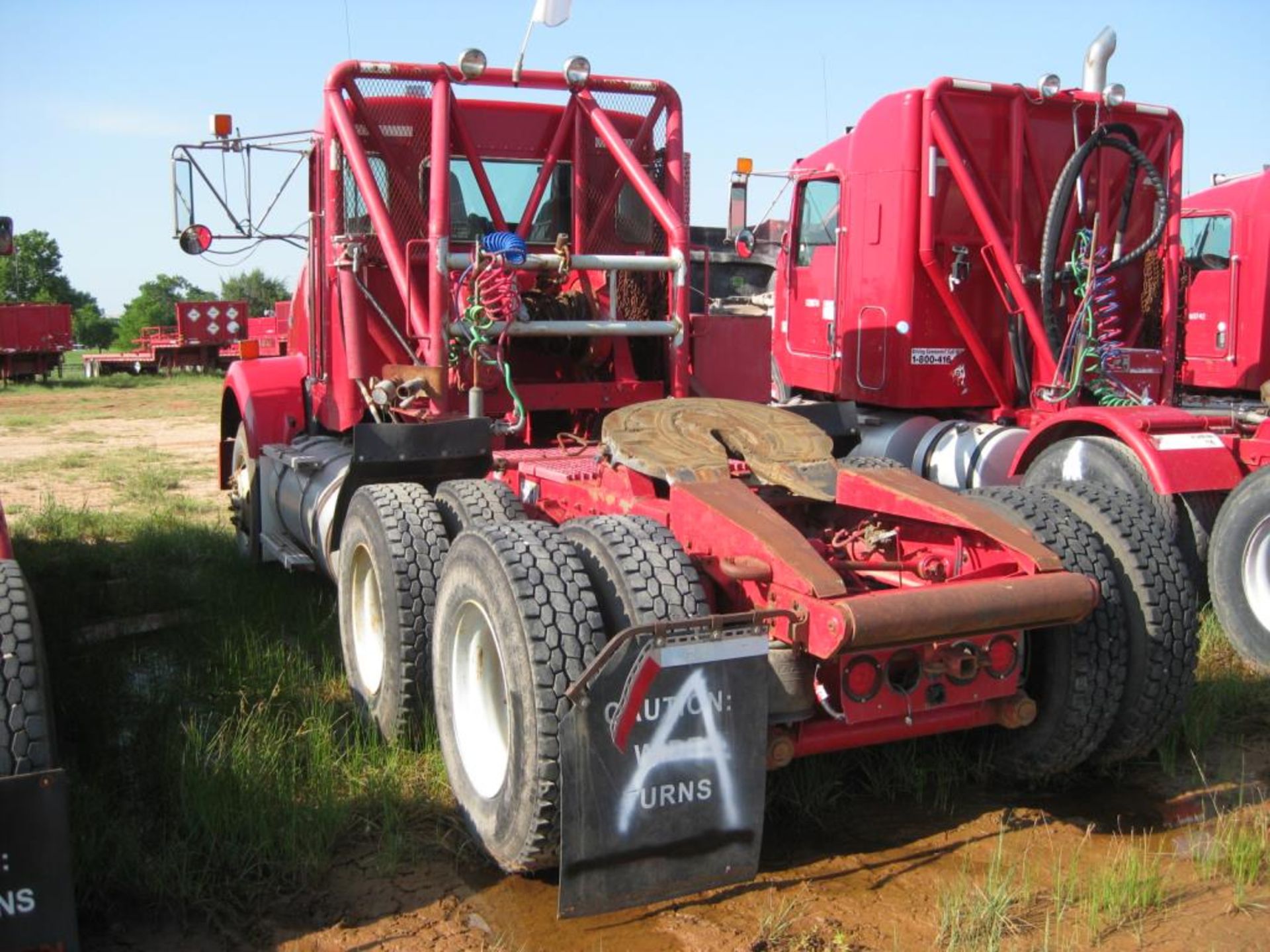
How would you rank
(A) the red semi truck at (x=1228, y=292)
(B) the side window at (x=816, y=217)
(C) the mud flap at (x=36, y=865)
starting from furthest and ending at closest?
(A) the red semi truck at (x=1228, y=292) < (B) the side window at (x=816, y=217) < (C) the mud flap at (x=36, y=865)

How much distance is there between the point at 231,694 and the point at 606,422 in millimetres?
1883

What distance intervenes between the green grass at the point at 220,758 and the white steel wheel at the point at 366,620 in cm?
17

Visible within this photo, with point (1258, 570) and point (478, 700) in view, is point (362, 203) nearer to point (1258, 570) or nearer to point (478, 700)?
point (478, 700)

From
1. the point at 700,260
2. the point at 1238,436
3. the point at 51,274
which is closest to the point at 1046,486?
the point at 1238,436

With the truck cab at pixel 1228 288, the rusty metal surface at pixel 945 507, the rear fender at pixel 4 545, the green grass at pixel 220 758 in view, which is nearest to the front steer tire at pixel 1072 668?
the rusty metal surface at pixel 945 507

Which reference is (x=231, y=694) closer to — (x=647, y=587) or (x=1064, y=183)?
(x=647, y=587)

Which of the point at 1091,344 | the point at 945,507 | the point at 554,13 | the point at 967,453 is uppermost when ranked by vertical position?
the point at 554,13

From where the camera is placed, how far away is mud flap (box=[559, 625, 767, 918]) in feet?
10.3

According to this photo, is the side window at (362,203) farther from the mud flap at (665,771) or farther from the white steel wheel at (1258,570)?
the white steel wheel at (1258,570)

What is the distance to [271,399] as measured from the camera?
298 inches

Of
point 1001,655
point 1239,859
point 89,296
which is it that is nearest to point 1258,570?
point 1239,859

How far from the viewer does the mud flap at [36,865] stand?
2805 mm

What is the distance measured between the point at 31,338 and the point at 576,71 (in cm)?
2586

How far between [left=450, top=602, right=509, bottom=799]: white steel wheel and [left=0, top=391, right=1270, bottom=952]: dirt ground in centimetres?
28
